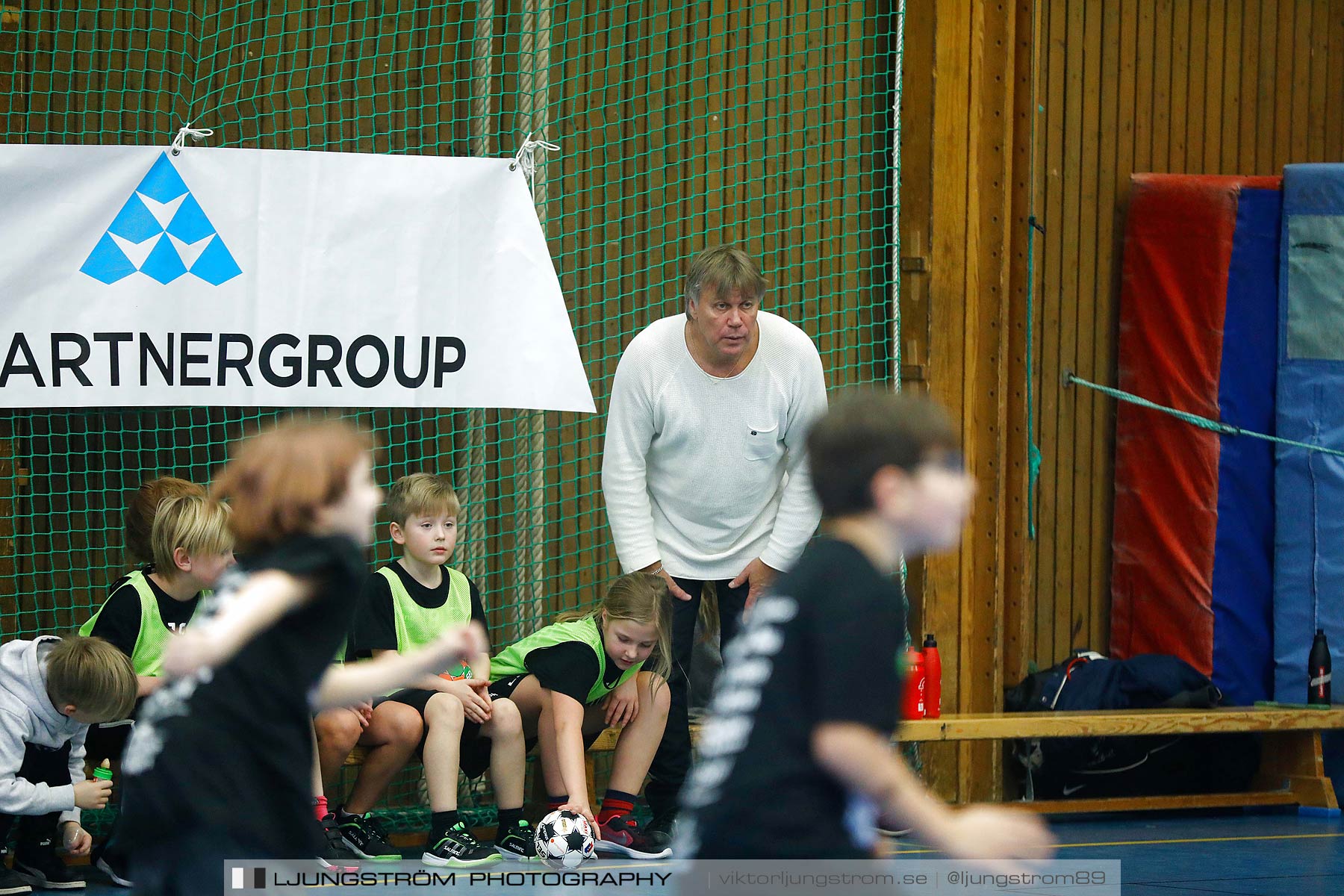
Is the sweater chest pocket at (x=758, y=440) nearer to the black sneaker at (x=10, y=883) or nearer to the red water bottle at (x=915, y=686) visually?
the red water bottle at (x=915, y=686)

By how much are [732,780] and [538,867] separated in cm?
255

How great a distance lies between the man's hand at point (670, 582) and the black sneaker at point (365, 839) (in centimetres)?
115

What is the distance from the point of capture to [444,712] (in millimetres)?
4426

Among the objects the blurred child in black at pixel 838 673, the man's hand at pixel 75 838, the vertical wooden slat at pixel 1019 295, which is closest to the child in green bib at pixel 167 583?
the man's hand at pixel 75 838

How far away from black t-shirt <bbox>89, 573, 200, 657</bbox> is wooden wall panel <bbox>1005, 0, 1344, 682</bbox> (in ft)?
11.4

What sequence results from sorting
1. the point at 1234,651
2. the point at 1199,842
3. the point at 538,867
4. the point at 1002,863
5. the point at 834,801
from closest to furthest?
the point at 1002,863, the point at 834,801, the point at 538,867, the point at 1199,842, the point at 1234,651

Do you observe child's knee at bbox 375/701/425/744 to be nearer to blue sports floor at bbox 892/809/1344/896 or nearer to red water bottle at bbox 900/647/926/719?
blue sports floor at bbox 892/809/1344/896

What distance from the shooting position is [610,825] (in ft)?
15.1

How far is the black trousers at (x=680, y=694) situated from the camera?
15.6 feet

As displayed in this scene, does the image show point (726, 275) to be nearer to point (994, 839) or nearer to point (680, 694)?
point (680, 694)

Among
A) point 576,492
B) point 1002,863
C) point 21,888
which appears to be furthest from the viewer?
point 576,492

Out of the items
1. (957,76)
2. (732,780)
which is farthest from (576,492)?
(732,780)

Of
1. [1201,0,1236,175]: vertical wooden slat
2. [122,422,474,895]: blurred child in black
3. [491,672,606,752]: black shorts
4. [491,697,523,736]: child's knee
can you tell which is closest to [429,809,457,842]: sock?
[491,697,523,736]: child's knee

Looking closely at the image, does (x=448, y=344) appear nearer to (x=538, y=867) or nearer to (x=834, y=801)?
(x=538, y=867)
